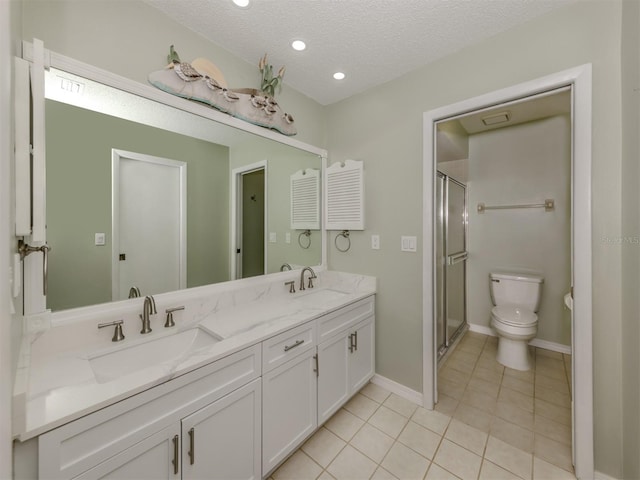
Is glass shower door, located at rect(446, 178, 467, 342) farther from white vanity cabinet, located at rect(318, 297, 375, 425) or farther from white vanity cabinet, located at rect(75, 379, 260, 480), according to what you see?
white vanity cabinet, located at rect(75, 379, 260, 480)

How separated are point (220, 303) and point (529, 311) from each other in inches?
117

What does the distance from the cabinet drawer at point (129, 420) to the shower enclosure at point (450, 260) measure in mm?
1856

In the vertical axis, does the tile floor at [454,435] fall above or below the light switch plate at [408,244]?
below

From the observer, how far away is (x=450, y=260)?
2.69 m

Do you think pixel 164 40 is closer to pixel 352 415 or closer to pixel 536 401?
pixel 352 415

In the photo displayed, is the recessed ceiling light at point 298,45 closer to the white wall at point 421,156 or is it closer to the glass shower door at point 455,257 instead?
the white wall at point 421,156

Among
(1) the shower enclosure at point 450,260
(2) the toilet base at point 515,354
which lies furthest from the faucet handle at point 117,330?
(2) the toilet base at point 515,354

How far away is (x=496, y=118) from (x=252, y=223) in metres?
2.66

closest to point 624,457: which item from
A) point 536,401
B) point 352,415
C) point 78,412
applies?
point 536,401

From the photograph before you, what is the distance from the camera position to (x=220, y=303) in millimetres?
1661

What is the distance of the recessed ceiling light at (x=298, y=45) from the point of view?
1.64 m

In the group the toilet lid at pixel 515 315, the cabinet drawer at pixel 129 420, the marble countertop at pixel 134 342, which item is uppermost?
the marble countertop at pixel 134 342

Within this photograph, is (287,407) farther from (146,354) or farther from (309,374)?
(146,354)

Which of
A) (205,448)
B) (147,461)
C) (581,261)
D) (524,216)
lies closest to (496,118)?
(524,216)
